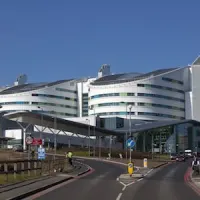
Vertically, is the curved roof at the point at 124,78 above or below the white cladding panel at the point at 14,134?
above

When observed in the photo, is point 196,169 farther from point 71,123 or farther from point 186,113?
point 186,113

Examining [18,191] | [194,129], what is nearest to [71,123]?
[194,129]

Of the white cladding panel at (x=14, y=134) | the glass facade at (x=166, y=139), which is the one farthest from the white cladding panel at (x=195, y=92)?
the white cladding panel at (x=14, y=134)

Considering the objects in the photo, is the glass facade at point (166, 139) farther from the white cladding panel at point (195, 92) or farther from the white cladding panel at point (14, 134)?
the white cladding panel at point (14, 134)

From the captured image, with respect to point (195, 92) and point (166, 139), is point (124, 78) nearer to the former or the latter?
point (195, 92)

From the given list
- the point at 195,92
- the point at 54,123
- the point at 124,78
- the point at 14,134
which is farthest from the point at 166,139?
the point at 14,134

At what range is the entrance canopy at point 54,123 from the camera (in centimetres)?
13488

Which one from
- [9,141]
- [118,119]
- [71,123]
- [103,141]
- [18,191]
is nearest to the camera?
[18,191]

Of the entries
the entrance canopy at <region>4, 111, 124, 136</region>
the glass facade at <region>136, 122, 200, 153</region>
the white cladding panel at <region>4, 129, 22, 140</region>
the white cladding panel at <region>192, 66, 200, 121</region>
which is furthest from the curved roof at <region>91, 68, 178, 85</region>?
the white cladding panel at <region>4, 129, 22, 140</region>

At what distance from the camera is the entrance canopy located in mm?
134875

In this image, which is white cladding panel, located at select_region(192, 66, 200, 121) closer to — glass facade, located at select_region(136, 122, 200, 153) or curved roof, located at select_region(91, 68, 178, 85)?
curved roof, located at select_region(91, 68, 178, 85)

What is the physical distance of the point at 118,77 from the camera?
19638 cm

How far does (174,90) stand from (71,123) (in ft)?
203

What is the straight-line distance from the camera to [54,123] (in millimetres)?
129500
